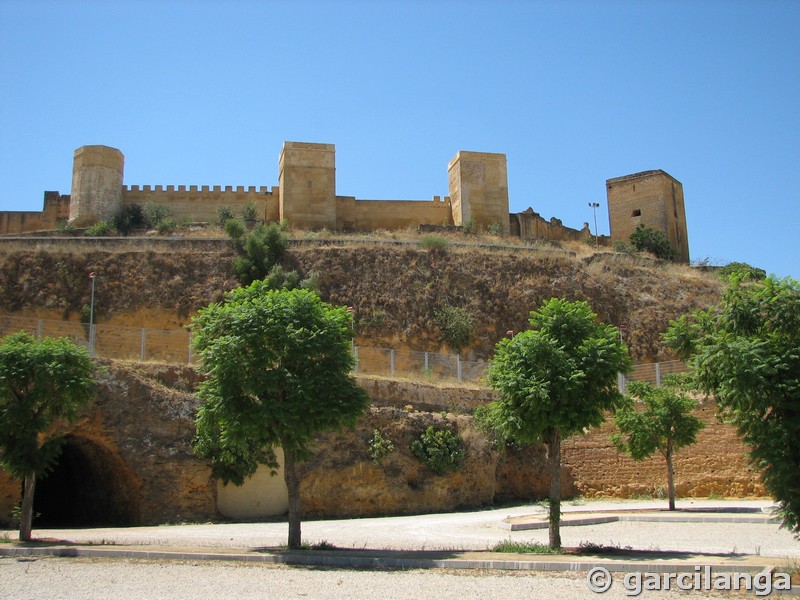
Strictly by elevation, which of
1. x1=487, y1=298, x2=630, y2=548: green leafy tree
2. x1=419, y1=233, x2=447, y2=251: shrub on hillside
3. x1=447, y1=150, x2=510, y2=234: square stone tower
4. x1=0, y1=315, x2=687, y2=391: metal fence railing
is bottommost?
x1=487, y1=298, x2=630, y2=548: green leafy tree

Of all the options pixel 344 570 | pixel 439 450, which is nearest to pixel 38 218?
pixel 439 450

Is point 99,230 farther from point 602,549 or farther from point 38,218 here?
point 602,549

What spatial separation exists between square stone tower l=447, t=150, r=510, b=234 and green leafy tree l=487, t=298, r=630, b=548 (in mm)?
33909

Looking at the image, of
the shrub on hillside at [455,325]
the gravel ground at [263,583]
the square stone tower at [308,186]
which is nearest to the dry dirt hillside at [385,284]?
the shrub on hillside at [455,325]

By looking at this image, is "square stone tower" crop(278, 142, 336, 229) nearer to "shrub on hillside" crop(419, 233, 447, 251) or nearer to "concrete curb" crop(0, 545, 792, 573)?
"shrub on hillside" crop(419, 233, 447, 251)

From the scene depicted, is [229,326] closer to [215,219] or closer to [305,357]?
[305,357]

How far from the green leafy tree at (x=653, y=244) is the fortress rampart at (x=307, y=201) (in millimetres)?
3437

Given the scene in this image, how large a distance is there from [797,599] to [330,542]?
830cm

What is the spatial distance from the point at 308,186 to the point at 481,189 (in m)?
10.2

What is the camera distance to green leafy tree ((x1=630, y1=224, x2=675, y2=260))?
49.3m

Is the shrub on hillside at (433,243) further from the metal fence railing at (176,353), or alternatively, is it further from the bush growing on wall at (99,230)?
the bush growing on wall at (99,230)

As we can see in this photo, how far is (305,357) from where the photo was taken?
1347 cm

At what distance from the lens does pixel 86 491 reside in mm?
20844

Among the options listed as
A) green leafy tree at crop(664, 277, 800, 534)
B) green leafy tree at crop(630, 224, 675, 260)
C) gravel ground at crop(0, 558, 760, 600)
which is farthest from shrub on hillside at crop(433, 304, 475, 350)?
green leafy tree at crop(664, 277, 800, 534)
